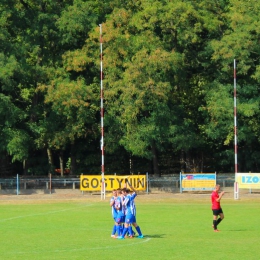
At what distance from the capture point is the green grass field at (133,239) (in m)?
21.4

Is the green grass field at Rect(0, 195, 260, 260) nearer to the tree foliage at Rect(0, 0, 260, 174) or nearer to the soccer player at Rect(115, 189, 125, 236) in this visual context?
the soccer player at Rect(115, 189, 125, 236)

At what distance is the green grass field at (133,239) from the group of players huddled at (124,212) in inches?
20.0

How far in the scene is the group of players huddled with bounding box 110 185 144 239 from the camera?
25266 mm

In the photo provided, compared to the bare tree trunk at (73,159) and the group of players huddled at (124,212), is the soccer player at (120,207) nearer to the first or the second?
the group of players huddled at (124,212)

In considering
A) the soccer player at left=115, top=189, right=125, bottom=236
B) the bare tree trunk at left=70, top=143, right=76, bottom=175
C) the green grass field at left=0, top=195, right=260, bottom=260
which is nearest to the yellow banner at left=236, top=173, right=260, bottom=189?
the green grass field at left=0, top=195, right=260, bottom=260

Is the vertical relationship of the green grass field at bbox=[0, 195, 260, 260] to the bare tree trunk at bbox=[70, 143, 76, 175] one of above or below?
below

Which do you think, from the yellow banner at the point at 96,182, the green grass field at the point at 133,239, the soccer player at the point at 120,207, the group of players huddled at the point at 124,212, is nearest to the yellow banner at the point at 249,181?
the green grass field at the point at 133,239

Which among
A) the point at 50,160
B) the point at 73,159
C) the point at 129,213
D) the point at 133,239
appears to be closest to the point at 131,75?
the point at 73,159

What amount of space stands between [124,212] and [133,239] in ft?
3.24

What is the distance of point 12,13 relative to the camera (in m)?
60.7

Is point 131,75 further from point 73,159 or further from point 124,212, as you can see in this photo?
point 124,212

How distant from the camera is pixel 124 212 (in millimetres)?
25703

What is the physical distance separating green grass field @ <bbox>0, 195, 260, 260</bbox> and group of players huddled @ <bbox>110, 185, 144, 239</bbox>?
0.51 metres

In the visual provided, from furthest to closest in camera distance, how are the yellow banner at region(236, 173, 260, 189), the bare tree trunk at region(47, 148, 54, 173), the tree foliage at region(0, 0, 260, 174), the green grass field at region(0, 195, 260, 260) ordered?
the bare tree trunk at region(47, 148, 54, 173) → the tree foliage at region(0, 0, 260, 174) → the yellow banner at region(236, 173, 260, 189) → the green grass field at region(0, 195, 260, 260)
